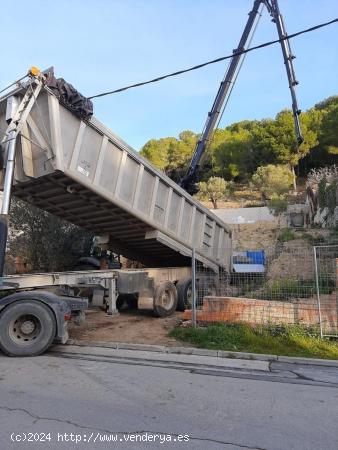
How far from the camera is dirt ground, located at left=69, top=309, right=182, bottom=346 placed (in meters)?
8.92

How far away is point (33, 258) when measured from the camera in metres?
18.8

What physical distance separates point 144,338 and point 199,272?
414 cm

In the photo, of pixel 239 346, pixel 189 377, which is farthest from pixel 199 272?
pixel 189 377

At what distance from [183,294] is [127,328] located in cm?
273

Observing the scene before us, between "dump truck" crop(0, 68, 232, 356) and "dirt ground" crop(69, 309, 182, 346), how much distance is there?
1.53ft

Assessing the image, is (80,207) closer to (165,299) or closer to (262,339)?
(165,299)

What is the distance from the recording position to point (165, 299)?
464 inches

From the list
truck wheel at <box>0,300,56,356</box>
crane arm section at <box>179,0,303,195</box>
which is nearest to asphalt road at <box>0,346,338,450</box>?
truck wheel at <box>0,300,56,356</box>

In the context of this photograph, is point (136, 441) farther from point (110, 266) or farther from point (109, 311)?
point (110, 266)

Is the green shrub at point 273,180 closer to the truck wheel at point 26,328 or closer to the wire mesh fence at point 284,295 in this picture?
the wire mesh fence at point 284,295

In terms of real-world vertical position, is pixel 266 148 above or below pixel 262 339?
above

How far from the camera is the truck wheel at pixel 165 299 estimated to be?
11.4m

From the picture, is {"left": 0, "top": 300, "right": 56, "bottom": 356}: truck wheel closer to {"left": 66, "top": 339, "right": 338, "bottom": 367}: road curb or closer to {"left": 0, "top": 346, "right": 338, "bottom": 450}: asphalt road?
{"left": 0, "top": 346, "right": 338, "bottom": 450}: asphalt road

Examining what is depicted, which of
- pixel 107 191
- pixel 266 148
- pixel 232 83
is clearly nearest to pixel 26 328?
pixel 107 191
